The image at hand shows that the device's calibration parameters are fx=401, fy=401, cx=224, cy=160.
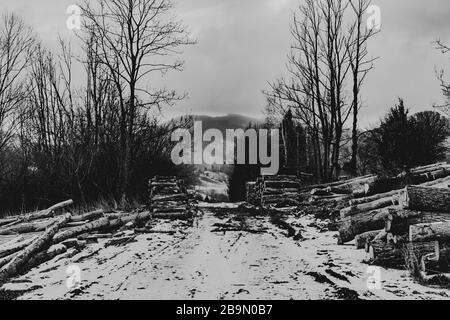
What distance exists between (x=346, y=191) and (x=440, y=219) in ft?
28.0

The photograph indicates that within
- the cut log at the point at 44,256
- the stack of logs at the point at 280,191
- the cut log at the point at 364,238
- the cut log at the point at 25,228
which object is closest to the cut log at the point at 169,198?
the cut log at the point at 25,228

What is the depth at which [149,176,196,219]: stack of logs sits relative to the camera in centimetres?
1220

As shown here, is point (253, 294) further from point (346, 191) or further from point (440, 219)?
point (346, 191)

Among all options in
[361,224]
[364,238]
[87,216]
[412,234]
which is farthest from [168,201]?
[412,234]

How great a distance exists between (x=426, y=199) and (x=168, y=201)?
329 inches

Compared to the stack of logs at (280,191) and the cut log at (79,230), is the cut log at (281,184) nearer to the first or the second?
the stack of logs at (280,191)

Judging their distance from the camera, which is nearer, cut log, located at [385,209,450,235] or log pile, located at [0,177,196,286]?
cut log, located at [385,209,450,235]

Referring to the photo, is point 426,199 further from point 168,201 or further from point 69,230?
point 168,201

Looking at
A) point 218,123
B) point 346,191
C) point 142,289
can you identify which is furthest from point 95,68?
point 218,123

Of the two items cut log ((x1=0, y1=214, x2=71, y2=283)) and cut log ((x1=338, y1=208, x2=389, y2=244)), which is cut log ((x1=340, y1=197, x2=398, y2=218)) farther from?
cut log ((x1=0, y1=214, x2=71, y2=283))

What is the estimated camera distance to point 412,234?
5637 mm

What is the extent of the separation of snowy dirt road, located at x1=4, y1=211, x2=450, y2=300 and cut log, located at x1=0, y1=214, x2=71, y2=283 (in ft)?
0.65

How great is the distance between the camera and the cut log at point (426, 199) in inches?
255

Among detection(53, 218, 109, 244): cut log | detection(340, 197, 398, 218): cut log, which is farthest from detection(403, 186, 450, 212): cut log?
detection(53, 218, 109, 244): cut log
